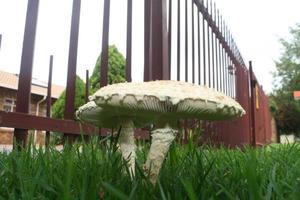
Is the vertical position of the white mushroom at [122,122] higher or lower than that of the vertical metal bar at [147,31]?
lower

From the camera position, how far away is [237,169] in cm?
180

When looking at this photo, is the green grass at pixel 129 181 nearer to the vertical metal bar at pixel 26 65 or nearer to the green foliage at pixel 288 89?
the vertical metal bar at pixel 26 65

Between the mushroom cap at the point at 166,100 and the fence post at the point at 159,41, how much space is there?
172 cm

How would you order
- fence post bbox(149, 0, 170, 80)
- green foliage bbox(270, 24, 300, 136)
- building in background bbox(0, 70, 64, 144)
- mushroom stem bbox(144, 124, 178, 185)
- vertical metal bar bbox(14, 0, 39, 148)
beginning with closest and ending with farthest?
mushroom stem bbox(144, 124, 178, 185) < vertical metal bar bbox(14, 0, 39, 148) < fence post bbox(149, 0, 170, 80) < building in background bbox(0, 70, 64, 144) < green foliage bbox(270, 24, 300, 136)

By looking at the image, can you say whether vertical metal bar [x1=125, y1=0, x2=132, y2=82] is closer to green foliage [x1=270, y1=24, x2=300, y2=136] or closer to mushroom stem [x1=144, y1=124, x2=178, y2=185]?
mushroom stem [x1=144, y1=124, x2=178, y2=185]

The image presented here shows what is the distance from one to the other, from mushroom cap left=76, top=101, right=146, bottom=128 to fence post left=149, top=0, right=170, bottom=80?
4.40 ft

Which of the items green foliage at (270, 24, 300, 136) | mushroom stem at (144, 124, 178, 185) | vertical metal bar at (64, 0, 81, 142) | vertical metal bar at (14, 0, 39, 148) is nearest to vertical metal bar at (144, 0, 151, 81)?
vertical metal bar at (64, 0, 81, 142)

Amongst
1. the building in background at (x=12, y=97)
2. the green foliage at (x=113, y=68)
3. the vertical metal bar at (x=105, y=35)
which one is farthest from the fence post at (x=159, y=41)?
the green foliage at (x=113, y=68)

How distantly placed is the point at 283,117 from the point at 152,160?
3356 cm

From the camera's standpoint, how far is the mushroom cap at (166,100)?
1295 mm

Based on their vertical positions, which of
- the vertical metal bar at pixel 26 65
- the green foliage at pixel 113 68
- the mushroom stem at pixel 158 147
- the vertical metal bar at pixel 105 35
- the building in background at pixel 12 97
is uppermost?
the green foliage at pixel 113 68

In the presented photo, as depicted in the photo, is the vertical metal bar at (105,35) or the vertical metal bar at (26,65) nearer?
the vertical metal bar at (26,65)

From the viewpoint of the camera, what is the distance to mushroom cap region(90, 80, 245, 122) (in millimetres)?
1295

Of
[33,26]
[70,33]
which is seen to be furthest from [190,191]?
[70,33]
